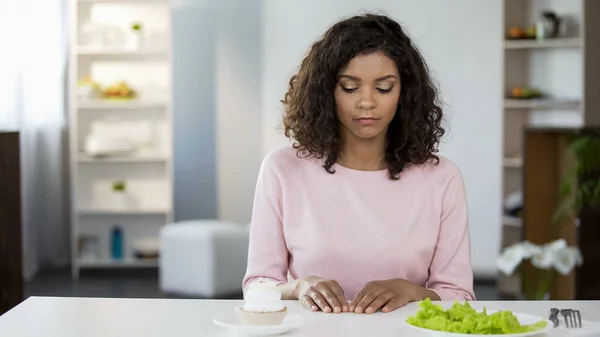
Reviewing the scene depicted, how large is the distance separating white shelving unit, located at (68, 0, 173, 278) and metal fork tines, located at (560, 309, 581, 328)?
5260 millimetres

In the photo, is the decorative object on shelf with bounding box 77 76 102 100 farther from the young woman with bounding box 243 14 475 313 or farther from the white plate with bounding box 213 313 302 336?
the white plate with bounding box 213 313 302 336

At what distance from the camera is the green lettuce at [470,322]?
5.31ft

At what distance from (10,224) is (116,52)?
3205 millimetres

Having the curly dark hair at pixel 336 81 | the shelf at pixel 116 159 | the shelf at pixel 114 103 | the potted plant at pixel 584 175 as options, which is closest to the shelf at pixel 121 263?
the shelf at pixel 116 159

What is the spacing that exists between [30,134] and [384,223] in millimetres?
5110

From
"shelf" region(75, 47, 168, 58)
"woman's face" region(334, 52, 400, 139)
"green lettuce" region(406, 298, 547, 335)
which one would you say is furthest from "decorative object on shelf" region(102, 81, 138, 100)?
"green lettuce" region(406, 298, 547, 335)

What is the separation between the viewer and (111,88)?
22.4ft

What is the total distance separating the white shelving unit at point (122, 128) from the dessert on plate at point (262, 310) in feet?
17.0

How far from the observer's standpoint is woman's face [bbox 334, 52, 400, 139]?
2178 mm

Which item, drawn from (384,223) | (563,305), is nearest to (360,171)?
(384,223)

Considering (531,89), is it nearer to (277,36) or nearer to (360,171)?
(277,36)

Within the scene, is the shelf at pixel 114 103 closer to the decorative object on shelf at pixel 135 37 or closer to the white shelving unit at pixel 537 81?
the decorative object on shelf at pixel 135 37

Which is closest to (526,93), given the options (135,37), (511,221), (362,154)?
(511,221)

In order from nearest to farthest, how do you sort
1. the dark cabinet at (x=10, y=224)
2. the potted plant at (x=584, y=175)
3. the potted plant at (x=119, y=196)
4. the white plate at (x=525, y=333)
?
the white plate at (x=525, y=333)
the dark cabinet at (x=10, y=224)
the potted plant at (x=584, y=175)
the potted plant at (x=119, y=196)
